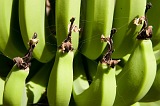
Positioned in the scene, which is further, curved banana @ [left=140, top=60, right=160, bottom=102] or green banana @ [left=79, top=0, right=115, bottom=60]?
curved banana @ [left=140, top=60, right=160, bottom=102]

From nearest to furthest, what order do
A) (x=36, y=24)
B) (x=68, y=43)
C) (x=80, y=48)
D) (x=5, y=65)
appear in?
1. (x=68, y=43)
2. (x=36, y=24)
3. (x=80, y=48)
4. (x=5, y=65)

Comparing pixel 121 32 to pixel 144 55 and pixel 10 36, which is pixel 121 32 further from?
pixel 10 36

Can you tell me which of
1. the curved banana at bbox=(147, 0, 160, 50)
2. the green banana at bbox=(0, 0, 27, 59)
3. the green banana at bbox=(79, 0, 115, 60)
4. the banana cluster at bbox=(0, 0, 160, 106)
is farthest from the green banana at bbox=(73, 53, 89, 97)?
the curved banana at bbox=(147, 0, 160, 50)

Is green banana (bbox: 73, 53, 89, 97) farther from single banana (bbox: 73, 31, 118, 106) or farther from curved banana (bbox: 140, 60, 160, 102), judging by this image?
curved banana (bbox: 140, 60, 160, 102)

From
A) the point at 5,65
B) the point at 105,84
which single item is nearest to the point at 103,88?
the point at 105,84

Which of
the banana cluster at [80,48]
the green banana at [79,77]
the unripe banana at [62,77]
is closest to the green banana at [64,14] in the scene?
the banana cluster at [80,48]

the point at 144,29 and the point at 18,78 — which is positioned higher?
the point at 144,29

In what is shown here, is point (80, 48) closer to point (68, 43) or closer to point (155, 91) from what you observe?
point (68, 43)

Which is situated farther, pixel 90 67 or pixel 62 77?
pixel 90 67
